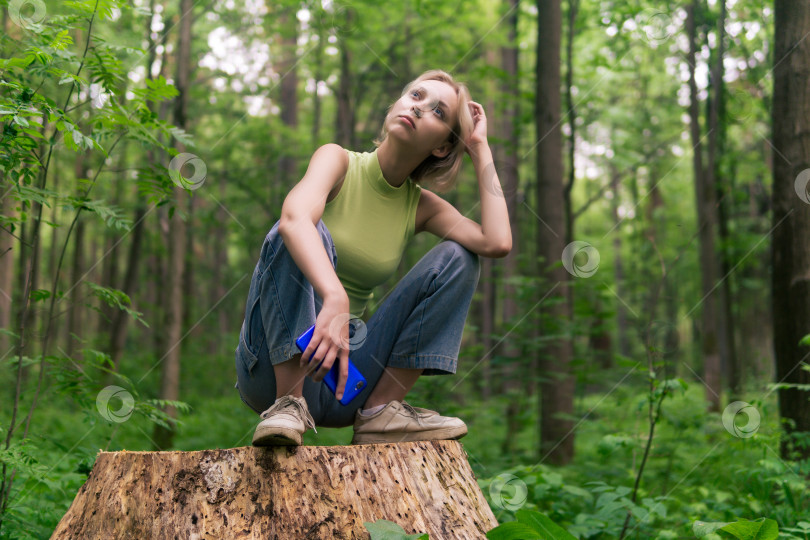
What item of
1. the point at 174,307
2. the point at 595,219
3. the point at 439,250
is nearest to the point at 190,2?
the point at 174,307

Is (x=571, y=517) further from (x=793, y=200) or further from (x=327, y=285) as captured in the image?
(x=793, y=200)

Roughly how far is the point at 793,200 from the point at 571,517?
2305mm

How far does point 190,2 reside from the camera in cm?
658

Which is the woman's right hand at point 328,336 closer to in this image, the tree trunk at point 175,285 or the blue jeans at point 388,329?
the blue jeans at point 388,329

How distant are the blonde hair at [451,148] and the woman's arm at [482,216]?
0.16 feet

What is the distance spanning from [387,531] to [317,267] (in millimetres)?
775

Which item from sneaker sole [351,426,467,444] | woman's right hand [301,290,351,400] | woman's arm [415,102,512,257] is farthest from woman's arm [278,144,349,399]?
woman's arm [415,102,512,257]

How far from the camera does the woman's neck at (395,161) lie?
7.98ft

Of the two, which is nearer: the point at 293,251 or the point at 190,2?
the point at 293,251

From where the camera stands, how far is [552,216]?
18.6ft

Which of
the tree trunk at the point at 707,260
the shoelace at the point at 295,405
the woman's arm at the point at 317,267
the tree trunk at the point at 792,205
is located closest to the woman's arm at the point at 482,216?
the woman's arm at the point at 317,267

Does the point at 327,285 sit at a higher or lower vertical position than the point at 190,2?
lower

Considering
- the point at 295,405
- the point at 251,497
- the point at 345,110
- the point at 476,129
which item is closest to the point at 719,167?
the point at 345,110

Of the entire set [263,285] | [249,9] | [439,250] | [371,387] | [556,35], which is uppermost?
[249,9]
